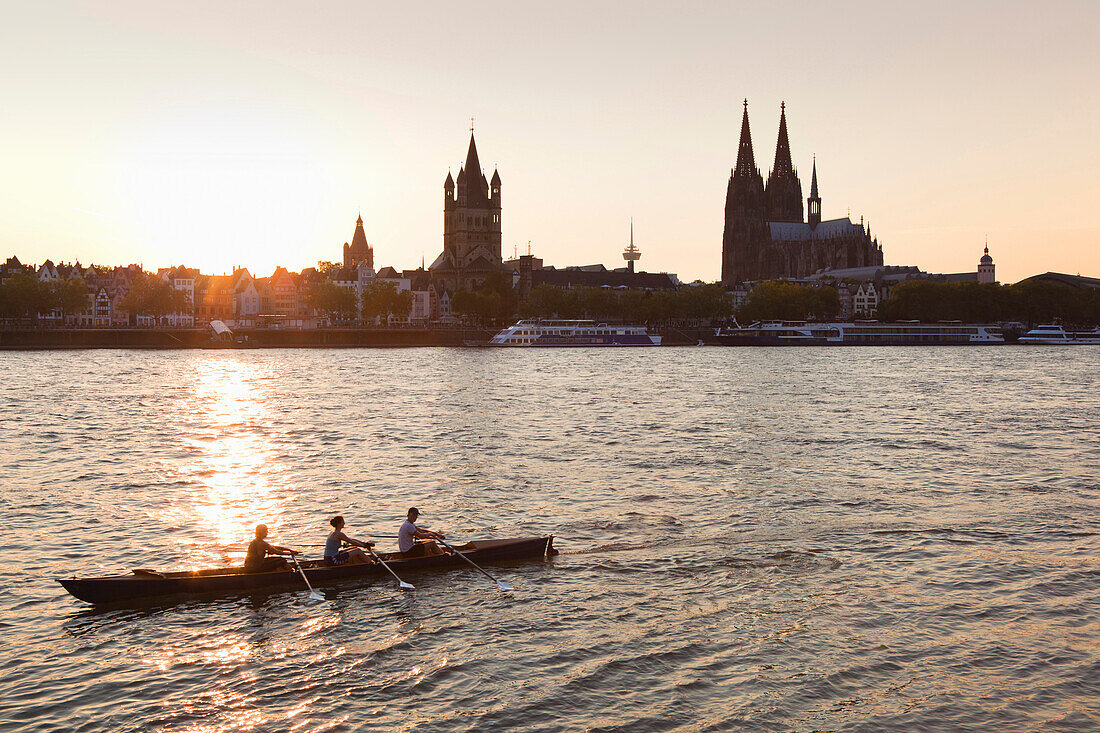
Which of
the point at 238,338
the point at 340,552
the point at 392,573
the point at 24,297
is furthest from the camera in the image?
the point at 238,338

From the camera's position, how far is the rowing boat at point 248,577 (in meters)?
21.6

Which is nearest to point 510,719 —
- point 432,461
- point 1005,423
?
point 432,461

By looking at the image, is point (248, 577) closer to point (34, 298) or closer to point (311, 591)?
point (311, 591)

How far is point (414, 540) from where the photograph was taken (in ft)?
81.0

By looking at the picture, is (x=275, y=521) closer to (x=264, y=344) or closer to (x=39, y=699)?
(x=39, y=699)

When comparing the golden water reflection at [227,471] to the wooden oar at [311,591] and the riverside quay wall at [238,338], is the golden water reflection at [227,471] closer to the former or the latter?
the wooden oar at [311,591]

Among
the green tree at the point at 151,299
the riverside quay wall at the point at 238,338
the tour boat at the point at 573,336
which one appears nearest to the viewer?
the riverside quay wall at the point at 238,338

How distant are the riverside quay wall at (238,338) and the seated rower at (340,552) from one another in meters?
155

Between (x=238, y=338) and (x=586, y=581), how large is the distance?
168 metres

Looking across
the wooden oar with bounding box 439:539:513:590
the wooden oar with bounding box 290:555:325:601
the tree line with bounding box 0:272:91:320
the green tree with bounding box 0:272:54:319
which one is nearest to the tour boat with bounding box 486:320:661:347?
the tree line with bounding box 0:272:91:320

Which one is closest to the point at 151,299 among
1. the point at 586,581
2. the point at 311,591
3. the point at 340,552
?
the point at 340,552

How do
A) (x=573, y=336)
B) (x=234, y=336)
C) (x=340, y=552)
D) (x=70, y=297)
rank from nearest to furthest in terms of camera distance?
(x=340, y=552) → (x=70, y=297) → (x=234, y=336) → (x=573, y=336)

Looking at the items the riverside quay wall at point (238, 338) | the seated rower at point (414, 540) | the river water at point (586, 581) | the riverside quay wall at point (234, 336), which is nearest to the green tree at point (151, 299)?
the riverside quay wall at point (238, 338)

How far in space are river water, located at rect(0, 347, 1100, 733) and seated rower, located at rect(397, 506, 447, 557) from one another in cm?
65
